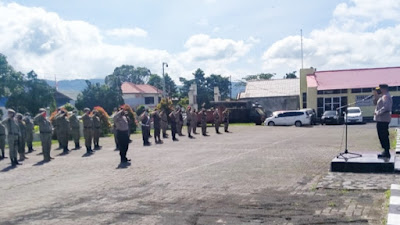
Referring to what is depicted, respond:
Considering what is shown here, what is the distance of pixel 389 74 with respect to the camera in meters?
45.5

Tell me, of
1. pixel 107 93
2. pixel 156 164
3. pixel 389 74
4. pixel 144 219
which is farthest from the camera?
pixel 107 93

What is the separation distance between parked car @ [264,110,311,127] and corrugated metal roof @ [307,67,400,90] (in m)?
8.37

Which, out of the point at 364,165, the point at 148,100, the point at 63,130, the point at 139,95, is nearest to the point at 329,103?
the point at 63,130

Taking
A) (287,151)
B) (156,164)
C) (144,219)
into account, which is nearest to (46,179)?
→ (156,164)

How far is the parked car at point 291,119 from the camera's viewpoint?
37.6 metres

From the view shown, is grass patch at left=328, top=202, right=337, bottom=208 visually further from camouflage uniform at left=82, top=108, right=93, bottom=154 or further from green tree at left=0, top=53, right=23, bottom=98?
green tree at left=0, top=53, right=23, bottom=98

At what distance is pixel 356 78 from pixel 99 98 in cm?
2897

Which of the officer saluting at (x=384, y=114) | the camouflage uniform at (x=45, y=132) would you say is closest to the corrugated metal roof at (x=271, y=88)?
the camouflage uniform at (x=45, y=132)

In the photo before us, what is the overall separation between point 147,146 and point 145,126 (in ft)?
4.37

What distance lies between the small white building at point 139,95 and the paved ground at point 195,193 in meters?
56.5

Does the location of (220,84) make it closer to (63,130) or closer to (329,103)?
(329,103)

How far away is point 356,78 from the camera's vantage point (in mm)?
45969

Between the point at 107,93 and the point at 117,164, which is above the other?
the point at 107,93

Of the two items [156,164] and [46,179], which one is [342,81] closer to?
[156,164]
